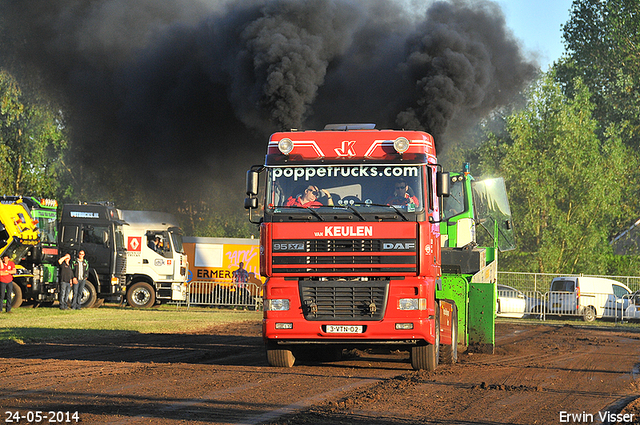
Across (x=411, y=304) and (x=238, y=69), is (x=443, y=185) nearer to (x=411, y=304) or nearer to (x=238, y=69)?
(x=411, y=304)

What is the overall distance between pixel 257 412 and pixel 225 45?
46.9 ft

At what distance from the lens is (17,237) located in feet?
81.7

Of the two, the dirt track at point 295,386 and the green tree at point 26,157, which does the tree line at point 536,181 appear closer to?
the green tree at point 26,157

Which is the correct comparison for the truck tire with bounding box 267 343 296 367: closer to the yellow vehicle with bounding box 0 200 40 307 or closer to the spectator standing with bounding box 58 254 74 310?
the spectator standing with bounding box 58 254 74 310

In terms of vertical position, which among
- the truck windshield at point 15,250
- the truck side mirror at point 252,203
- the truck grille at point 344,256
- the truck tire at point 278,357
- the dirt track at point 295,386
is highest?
the truck side mirror at point 252,203

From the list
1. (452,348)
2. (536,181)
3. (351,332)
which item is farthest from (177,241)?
(351,332)

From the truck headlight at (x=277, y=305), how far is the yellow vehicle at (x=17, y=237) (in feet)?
55.6

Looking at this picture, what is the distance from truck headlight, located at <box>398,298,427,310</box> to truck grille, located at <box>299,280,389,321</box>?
0.74ft

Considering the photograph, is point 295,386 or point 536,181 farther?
point 536,181

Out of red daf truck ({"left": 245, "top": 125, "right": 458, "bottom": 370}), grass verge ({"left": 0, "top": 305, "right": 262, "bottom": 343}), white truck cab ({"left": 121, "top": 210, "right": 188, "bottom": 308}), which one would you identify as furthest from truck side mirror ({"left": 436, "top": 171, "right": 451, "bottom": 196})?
white truck cab ({"left": 121, "top": 210, "right": 188, "bottom": 308})

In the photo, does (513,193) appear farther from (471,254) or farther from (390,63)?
(471,254)

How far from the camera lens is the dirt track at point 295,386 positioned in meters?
7.38

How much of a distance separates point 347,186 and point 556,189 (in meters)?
29.4

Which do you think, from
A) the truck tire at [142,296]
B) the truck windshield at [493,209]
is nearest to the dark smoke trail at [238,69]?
the truck windshield at [493,209]
